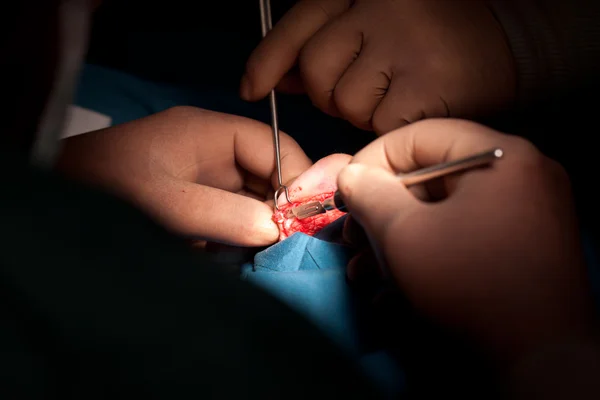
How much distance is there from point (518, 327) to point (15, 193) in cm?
58

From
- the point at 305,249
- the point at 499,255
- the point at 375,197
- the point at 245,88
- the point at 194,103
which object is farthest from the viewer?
the point at 194,103

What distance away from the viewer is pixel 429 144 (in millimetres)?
747

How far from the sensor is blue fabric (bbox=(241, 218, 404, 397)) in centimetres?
74

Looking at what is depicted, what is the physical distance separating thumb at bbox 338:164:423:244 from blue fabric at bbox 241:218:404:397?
0.56 ft

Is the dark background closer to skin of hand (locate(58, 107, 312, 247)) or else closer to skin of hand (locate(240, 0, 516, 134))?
skin of hand (locate(58, 107, 312, 247))

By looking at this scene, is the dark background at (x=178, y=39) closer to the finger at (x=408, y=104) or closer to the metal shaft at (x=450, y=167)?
the finger at (x=408, y=104)

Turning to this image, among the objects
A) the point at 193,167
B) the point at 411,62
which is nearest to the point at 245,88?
the point at 193,167

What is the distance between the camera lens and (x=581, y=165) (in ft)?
3.25

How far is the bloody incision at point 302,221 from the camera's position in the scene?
106 centimetres

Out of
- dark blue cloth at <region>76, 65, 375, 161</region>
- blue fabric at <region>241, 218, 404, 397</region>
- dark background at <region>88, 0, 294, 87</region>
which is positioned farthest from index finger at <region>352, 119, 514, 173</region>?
dark background at <region>88, 0, 294, 87</region>

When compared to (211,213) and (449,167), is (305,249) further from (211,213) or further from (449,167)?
(449,167)

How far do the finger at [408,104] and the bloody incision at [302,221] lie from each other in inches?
10.0

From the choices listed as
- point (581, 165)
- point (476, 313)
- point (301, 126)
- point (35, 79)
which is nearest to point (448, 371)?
point (476, 313)

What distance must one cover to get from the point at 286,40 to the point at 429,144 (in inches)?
17.4
